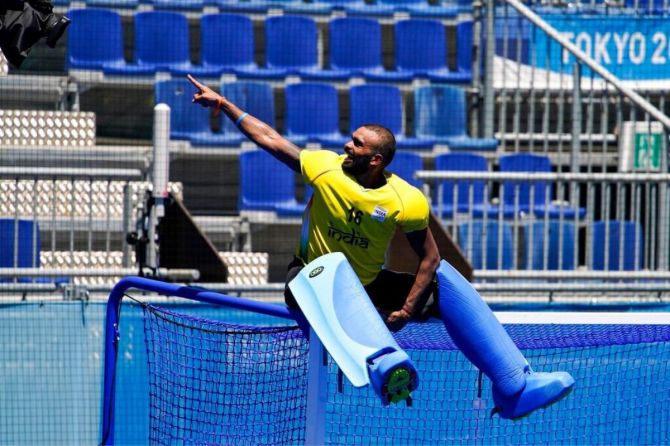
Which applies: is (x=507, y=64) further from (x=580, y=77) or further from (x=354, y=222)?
(x=354, y=222)

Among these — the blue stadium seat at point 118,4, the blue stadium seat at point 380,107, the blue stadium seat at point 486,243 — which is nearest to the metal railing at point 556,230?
the blue stadium seat at point 486,243

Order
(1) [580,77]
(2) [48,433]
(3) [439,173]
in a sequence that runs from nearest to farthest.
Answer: (2) [48,433]
(3) [439,173]
(1) [580,77]

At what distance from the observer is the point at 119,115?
13586 millimetres

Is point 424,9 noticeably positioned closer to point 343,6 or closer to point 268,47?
point 343,6

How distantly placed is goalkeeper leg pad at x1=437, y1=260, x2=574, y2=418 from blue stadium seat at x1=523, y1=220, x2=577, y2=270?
519 cm

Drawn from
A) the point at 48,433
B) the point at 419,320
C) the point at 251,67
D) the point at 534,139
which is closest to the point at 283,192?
the point at 251,67

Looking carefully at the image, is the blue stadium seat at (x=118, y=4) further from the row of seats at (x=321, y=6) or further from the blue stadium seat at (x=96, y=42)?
the blue stadium seat at (x=96, y=42)

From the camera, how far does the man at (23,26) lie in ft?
24.7

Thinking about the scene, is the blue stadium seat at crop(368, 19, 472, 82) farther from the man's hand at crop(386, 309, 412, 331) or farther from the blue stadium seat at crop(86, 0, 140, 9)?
the man's hand at crop(386, 309, 412, 331)

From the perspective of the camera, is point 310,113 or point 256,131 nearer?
point 256,131

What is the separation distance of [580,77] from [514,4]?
3.29ft

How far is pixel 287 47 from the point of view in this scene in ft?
45.8

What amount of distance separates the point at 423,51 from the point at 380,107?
1.27 meters

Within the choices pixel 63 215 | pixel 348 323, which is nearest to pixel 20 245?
pixel 63 215
